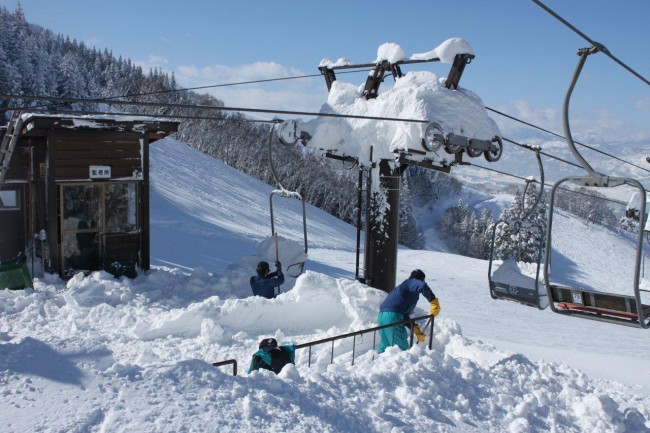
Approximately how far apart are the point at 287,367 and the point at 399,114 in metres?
4.87

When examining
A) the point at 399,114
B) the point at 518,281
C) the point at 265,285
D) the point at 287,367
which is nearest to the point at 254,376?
the point at 287,367

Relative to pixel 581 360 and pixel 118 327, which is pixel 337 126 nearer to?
pixel 118 327

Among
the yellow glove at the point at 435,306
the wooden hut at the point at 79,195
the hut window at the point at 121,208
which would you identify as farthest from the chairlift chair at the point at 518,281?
the hut window at the point at 121,208

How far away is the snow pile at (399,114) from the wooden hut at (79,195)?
164 inches

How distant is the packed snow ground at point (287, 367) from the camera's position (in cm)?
445

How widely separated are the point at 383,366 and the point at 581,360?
6021 millimetres

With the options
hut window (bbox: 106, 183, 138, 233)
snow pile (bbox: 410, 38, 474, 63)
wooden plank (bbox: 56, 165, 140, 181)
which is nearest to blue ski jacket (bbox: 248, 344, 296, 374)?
snow pile (bbox: 410, 38, 474, 63)

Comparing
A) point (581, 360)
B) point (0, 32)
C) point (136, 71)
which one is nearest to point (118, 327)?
point (581, 360)

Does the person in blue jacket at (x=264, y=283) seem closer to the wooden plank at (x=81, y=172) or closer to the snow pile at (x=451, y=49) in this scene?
the wooden plank at (x=81, y=172)

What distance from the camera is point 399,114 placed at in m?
8.82

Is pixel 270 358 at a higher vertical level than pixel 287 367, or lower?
lower

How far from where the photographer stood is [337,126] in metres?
9.84

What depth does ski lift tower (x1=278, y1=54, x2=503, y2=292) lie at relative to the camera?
8516 mm

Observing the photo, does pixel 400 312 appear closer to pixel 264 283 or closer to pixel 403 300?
pixel 403 300
